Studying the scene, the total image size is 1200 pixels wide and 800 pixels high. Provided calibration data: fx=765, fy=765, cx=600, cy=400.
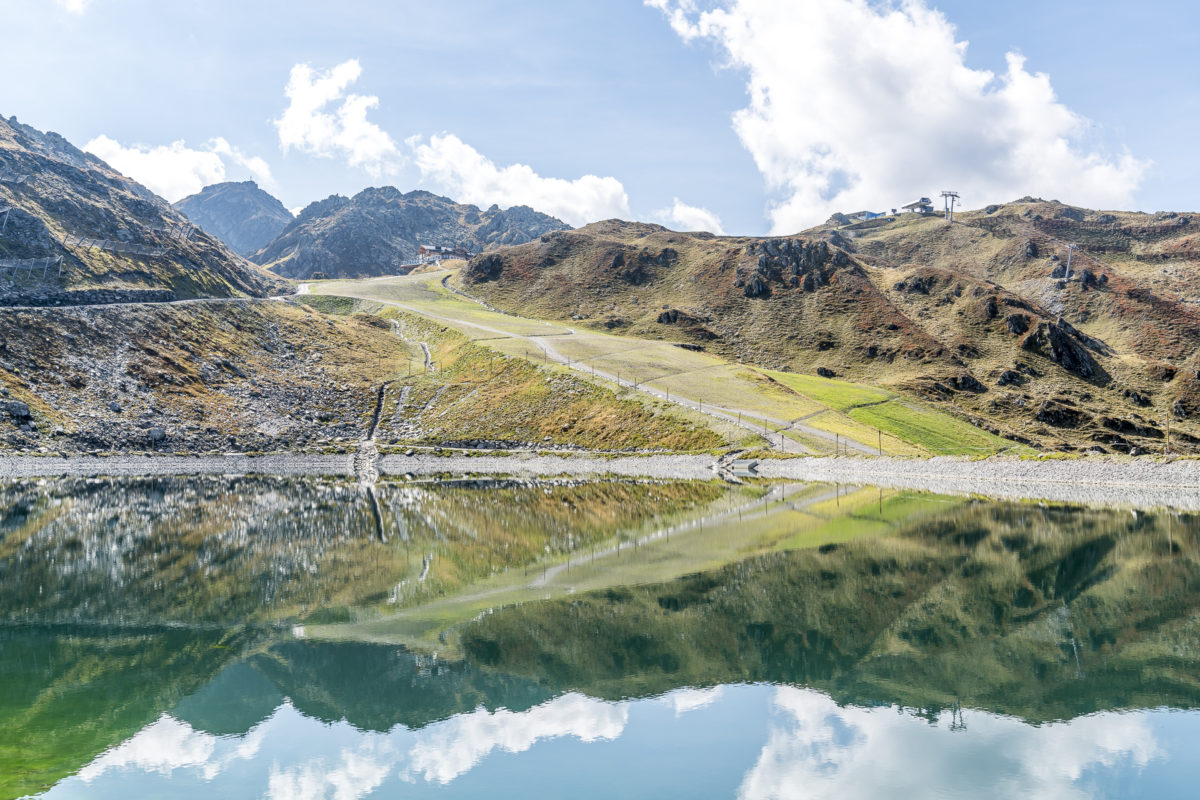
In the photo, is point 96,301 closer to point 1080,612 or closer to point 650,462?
point 650,462

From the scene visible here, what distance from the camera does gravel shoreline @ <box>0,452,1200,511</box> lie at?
229 ft

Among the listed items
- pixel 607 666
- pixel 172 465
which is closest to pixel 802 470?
pixel 607 666

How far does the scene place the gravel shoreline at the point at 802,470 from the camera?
229 feet

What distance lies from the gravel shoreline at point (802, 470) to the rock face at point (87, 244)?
4332cm

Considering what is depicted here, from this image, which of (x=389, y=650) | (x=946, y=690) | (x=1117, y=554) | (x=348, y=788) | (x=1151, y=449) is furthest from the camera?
(x=1151, y=449)

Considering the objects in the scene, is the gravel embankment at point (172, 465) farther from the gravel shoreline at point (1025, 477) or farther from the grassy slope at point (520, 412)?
the gravel shoreline at point (1025, 477)

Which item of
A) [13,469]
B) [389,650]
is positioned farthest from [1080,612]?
[13,469]

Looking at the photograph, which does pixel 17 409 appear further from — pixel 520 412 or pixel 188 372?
pixel 520 412

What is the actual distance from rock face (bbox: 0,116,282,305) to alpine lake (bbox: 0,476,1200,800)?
10318 centimetres

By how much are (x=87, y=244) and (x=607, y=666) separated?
505 ft

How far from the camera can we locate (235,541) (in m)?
44.1

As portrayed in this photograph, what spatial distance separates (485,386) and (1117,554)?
103 m

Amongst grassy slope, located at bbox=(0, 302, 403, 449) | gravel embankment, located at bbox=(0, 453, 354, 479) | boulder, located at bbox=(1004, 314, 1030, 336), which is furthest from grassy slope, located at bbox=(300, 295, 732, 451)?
boulder, located at bbox=(1004, 314, 1030, 336)

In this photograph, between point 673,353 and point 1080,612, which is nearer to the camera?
point 1080,612
